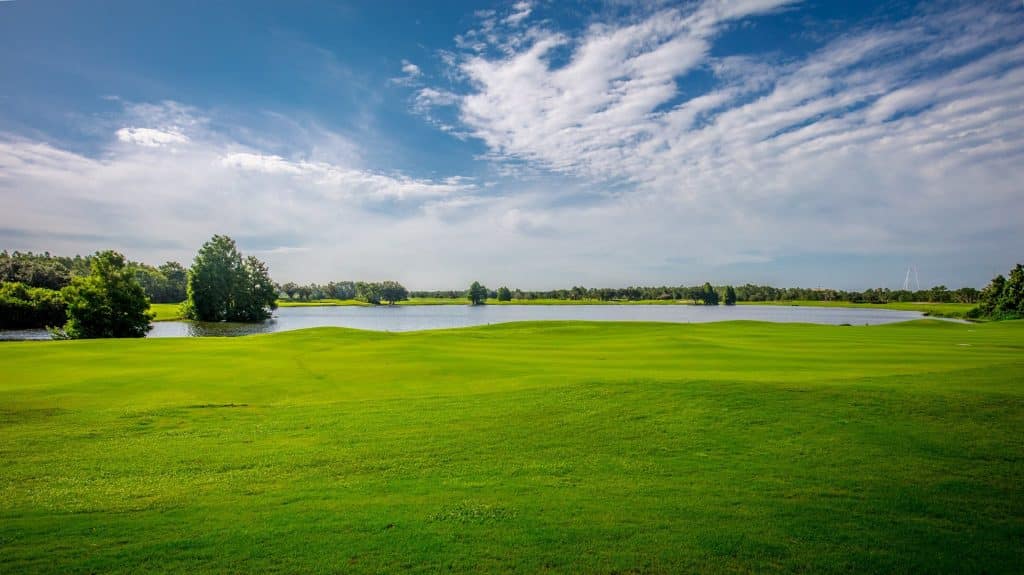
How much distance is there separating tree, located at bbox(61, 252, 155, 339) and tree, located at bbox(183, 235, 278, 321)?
114 feet

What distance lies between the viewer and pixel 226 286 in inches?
3627

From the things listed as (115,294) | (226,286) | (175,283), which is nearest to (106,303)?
(115,294)

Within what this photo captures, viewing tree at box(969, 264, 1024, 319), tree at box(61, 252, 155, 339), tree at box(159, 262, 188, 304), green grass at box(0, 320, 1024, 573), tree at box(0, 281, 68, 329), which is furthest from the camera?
tree at box(159, 262, 188, 304)

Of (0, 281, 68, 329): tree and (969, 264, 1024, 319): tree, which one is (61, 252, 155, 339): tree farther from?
(969, 264, 1024, 319): tree

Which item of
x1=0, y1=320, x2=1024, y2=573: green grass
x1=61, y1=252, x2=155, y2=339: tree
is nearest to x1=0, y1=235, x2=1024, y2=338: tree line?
x1=61, y1=252, x2=155, y2=339: tree

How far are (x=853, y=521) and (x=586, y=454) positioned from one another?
14.5ft

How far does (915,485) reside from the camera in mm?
8258

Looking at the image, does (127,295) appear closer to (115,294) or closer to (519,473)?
(115,294)

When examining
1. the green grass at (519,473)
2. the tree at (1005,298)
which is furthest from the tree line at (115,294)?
the tree at (1005,298)

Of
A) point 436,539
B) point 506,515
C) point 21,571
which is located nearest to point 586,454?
point 506,515

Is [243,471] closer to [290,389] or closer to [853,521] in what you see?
[290,389]

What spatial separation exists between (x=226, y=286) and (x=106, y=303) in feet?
133

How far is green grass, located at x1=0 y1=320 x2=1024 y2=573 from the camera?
635 cm

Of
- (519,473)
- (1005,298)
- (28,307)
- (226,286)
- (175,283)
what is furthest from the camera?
(175,283)
